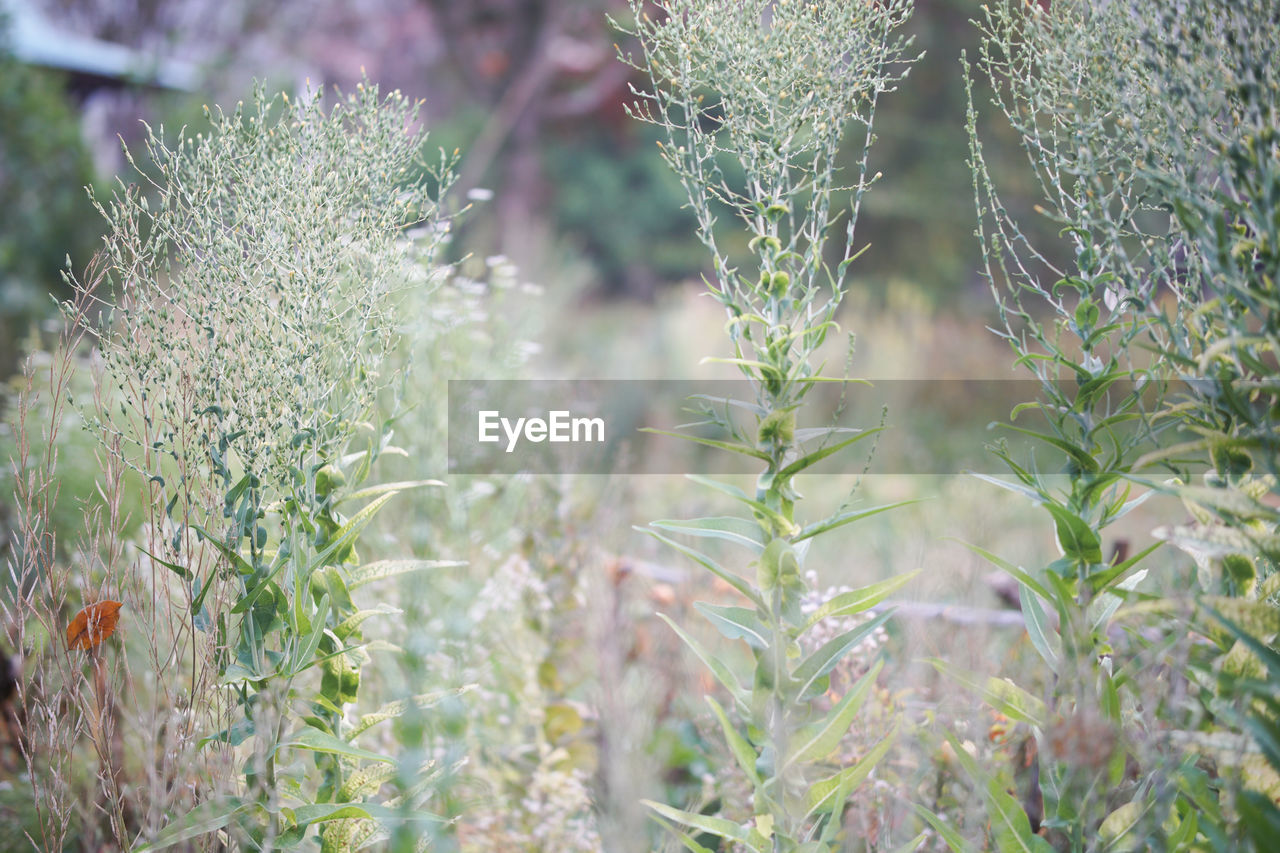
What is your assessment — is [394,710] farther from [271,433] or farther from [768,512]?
[768,512]

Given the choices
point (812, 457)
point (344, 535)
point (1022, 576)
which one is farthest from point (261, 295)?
point (1022, 576)

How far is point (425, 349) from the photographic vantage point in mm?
3184

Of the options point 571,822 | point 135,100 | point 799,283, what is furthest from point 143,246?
point 135,100

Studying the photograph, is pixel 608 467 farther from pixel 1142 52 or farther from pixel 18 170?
pixel 18 170

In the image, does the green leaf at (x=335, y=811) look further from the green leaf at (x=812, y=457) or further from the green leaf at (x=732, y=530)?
the green leaf at (x=812, y=457)

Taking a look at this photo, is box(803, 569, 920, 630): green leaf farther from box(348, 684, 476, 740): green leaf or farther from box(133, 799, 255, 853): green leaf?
box(133, 799, 255, 853): green leaf

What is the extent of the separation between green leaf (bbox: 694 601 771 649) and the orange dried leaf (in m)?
1.15

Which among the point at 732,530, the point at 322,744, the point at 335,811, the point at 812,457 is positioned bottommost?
the point at 335,811

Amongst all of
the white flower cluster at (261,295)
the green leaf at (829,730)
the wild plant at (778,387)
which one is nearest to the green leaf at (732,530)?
the wild plant at (778,387)

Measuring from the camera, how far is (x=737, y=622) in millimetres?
1583

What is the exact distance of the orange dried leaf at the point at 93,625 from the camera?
1.59m

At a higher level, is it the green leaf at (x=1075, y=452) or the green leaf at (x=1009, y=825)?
the green leaf at (x=1075, y=452)

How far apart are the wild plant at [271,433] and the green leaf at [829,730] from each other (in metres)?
0.67

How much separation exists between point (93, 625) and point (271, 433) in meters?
0.57
